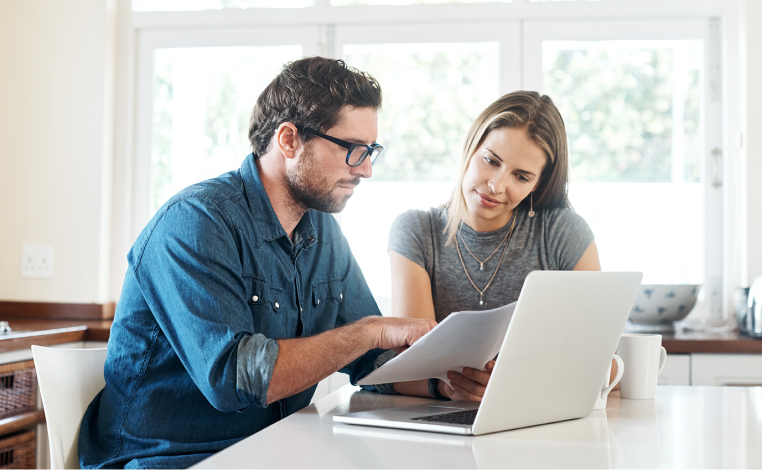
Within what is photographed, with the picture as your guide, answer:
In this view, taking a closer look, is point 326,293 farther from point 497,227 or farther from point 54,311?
point 54,311

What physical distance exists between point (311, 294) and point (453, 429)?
0.55 metres

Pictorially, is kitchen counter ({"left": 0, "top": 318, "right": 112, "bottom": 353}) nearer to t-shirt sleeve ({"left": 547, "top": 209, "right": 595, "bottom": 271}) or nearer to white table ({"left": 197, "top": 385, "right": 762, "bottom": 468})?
white table ({"left": 197, "top": 385, "right": 762, "bottom": 468})

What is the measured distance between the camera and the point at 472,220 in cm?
173

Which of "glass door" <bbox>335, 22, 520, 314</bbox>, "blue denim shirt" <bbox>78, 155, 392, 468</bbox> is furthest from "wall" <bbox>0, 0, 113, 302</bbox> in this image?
"blue denim shirt" <bbox>78, 155, 392, 468</bbox>

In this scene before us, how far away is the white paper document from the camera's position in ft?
3.04

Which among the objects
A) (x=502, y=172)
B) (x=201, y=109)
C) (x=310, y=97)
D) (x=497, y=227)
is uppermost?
(x=201, y=109)

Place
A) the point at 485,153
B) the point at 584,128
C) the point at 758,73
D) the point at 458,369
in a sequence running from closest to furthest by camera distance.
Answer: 1. the point at 458,369
2. the point at 485,153
3. the point at 758,73
4. the point at 584,128

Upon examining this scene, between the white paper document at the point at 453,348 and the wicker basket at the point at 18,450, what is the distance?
1.37 meters

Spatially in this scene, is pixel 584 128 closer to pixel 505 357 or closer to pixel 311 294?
pixel 311 294

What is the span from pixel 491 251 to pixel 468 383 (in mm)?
557

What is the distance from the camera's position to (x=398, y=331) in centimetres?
111

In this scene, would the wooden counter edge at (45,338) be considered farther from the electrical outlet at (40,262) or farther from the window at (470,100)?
Result: the window at (470,100)

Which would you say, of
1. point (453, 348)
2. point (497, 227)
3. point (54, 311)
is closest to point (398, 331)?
point (453, 348)

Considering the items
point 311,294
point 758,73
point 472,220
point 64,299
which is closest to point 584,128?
point 758,73
